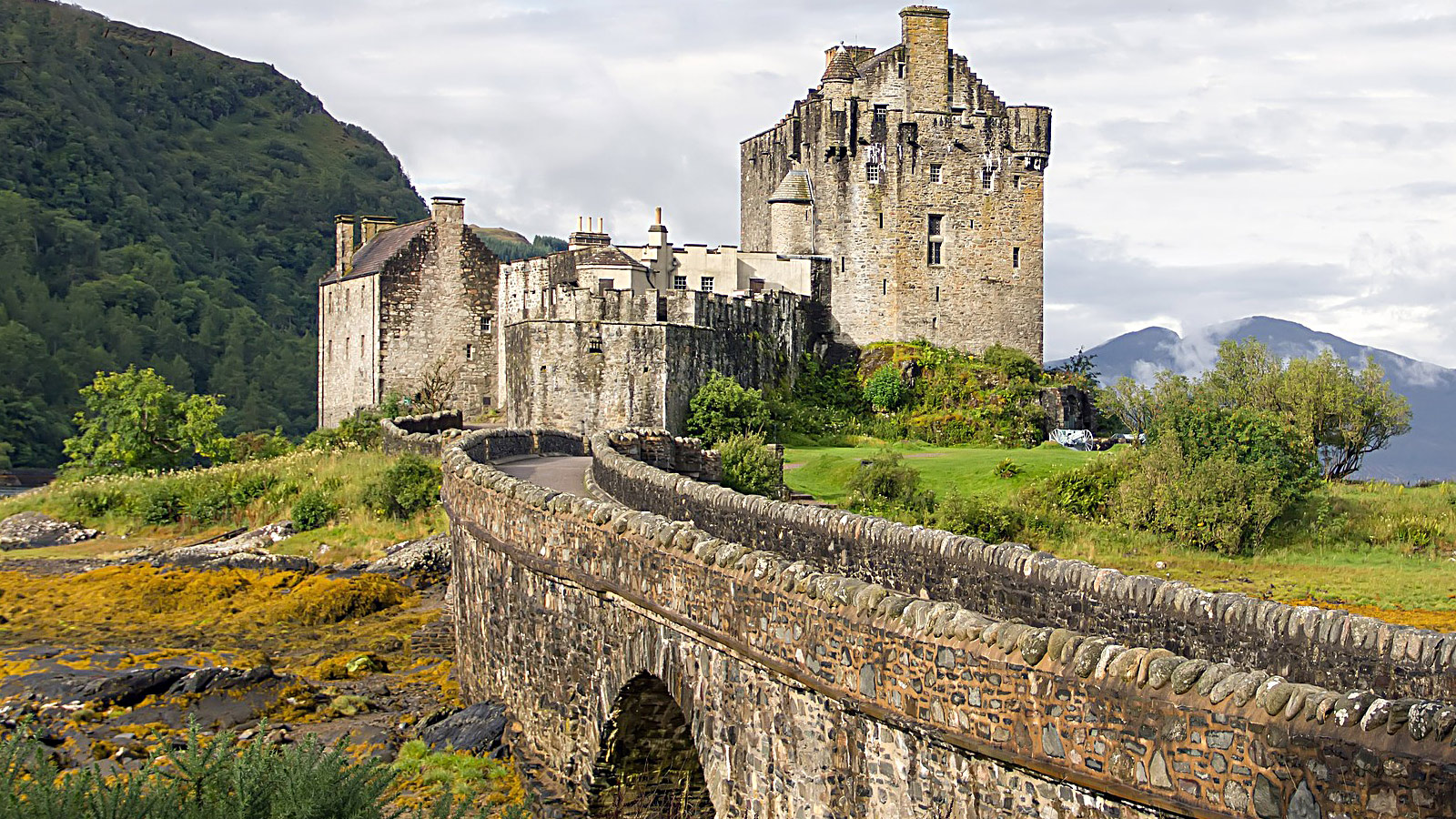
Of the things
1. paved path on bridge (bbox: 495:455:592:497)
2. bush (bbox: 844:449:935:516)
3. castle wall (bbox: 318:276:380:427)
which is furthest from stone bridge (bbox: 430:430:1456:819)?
castle wall (bbox: 318:276:380:427)

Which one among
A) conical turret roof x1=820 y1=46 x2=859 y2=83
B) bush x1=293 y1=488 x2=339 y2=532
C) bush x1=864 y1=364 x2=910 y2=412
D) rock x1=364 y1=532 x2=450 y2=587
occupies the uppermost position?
conical turret roof x1=820 y1=46 x2=859 y2=83

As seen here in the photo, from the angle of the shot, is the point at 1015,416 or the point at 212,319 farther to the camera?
the point at 212,319

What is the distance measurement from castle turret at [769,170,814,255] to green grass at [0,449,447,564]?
72.7 feet

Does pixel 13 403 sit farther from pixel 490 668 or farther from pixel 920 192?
pixel 490 668

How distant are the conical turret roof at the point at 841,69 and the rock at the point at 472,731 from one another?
4214 cm

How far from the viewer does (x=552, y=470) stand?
90.8ft

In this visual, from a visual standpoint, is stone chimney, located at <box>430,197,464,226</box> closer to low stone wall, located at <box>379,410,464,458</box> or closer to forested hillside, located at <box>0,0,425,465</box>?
low stone wall, located at <box>379,410,464,458</box>

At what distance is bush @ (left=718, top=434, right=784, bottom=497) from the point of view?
106 ft

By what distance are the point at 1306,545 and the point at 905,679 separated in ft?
83.5

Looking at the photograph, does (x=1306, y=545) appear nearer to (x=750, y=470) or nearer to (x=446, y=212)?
(x=750, y=470)

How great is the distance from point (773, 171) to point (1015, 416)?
51.5 ft

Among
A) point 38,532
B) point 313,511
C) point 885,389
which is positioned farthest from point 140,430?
point 885,389

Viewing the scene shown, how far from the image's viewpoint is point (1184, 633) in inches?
426

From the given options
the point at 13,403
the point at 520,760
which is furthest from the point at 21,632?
the point at 13,403
